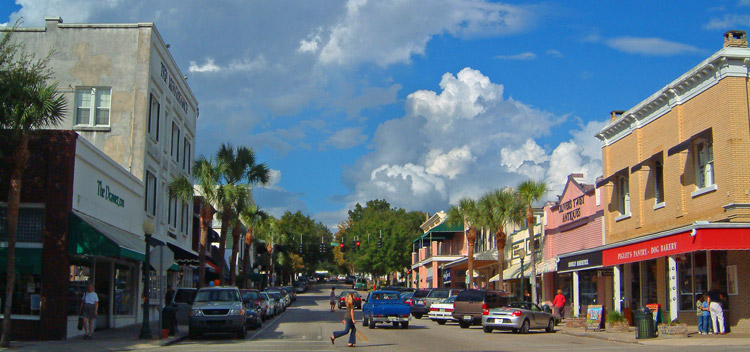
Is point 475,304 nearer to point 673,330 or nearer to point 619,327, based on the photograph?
point 619,327

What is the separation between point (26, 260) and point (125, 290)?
8727mm

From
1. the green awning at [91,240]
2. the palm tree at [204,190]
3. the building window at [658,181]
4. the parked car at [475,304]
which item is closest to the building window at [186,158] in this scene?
the palm tree at [204,190]

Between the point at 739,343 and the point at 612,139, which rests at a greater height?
the point at 612,139

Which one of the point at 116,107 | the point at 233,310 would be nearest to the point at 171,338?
the point at 233,310

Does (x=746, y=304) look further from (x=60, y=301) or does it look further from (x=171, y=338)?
(x=60, y=301)

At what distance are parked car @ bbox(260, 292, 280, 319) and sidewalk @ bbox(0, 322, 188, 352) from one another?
12.3 m

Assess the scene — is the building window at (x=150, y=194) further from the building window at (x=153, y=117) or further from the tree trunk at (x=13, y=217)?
the tree trunk at (x=13, y=217)

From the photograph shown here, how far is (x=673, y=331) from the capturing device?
76.0ft

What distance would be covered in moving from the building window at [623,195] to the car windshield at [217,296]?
1742 centimetres

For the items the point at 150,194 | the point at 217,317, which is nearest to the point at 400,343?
the point at 217,317

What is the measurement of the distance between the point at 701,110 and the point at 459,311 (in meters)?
12.9

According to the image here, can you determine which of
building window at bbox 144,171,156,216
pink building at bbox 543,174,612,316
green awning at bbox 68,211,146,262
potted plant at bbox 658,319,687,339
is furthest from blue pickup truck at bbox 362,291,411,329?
building window at bbox 144,171,156,216

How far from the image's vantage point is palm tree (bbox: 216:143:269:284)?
35.2 meters

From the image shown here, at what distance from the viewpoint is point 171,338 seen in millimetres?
23250
